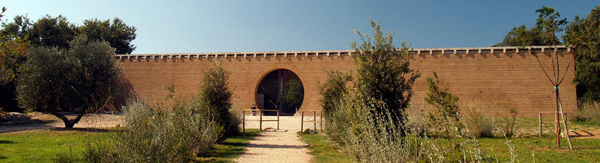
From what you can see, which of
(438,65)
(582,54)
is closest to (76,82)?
(438,65)

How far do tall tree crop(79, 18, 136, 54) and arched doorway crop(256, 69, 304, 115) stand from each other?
56.7ft

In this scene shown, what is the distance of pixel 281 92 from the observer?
23.5 metres

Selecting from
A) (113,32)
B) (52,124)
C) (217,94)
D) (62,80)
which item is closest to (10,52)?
(217,94)

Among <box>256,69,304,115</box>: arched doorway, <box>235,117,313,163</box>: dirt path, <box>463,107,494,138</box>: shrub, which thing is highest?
<box>256,69,304,115</box>: arched doorway

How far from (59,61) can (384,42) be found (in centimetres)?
1217

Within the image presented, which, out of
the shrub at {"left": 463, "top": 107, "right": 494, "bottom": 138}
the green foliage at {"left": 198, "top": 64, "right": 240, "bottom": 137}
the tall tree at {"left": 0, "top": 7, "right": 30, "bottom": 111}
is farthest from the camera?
the shrub at {"left": 463, "top": 107, "right": 494, "bottom": 138}

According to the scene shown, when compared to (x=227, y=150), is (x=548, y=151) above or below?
above

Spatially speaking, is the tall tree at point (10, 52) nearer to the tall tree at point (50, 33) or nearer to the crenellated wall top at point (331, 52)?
the crenellated wall top at point (331, 52)

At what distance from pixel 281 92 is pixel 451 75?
9822 millimetres

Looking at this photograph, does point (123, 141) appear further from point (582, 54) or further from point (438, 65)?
point (582, 54)

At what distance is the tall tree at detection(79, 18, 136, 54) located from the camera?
33375mm

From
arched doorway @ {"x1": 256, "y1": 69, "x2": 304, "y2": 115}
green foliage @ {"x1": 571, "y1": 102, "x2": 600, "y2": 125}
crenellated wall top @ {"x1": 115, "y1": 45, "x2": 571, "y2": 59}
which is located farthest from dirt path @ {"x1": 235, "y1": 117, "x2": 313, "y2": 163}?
green foliage @ {"x1": 571, "y1": 102, "x2": 600, "y2": 125}

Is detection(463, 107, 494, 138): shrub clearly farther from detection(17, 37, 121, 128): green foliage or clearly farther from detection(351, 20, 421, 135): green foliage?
detection(17, 37, 121, 128): green foliage

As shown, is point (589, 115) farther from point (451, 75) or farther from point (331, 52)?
point (331, 52)
